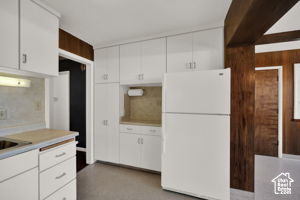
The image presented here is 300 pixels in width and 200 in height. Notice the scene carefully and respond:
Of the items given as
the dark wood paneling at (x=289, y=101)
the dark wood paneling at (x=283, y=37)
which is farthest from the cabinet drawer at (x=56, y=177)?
the dark wood paneling at (x=289, y=101)

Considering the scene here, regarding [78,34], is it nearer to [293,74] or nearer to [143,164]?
[143,164]

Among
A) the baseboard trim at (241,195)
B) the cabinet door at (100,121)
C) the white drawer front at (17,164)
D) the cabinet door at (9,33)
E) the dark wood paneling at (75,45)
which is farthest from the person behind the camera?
the cabinet door at (100,121)

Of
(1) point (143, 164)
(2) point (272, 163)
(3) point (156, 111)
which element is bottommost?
(2) point (272, 163)

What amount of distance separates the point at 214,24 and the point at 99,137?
2866 millimetres

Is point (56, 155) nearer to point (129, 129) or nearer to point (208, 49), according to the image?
point (129, 129)

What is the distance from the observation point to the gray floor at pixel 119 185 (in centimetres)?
186

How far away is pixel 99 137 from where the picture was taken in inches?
111

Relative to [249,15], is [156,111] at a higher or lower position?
lower

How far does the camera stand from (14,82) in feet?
5.25

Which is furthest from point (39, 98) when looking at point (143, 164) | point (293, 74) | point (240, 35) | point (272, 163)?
point (293, 74)

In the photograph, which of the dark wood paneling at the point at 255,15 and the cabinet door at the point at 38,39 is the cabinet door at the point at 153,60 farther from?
the cabinet door at the point at 38,39

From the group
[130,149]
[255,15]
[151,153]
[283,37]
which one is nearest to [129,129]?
[130,149]

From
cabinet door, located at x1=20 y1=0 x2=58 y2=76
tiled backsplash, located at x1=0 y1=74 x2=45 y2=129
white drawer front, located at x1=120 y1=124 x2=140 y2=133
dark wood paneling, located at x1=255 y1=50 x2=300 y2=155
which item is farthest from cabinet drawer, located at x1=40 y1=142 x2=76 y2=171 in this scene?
dark wood paneling, located at x1=255 y1=50 x2=300 y2=155

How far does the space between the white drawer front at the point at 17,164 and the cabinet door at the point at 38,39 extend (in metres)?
Result: 0.87
